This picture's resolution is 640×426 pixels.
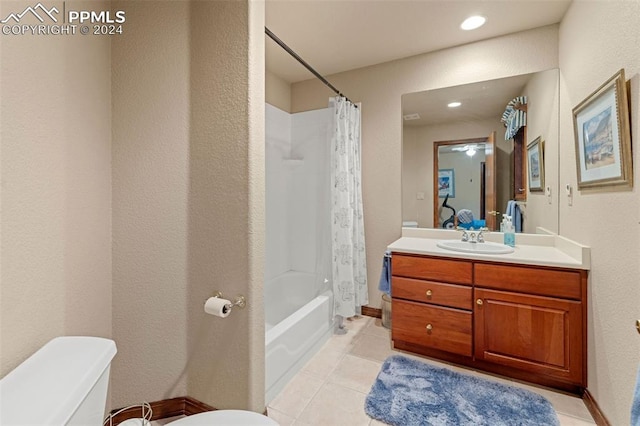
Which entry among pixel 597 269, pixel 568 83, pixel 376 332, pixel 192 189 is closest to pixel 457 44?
pixel 568 83

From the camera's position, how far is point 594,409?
58.6 inches

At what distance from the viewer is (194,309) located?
4.68 feet

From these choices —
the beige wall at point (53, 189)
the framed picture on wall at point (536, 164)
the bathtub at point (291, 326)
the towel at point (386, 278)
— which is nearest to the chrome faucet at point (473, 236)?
the framed picture on wall at point (536, 164)

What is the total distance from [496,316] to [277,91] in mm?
2725

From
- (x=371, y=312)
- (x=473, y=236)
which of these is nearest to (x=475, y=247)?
(x=473, y=236)

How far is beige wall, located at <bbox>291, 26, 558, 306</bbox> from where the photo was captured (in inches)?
90.0

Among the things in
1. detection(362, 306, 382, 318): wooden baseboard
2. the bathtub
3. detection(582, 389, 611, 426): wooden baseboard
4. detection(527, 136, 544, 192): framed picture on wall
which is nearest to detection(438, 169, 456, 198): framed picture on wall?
detection(527, 136, 544, 192): framed picture on wall

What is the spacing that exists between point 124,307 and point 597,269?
2506 millimetres

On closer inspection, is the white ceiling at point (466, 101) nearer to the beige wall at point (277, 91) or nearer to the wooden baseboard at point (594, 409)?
the beige wall at point (277, 91)

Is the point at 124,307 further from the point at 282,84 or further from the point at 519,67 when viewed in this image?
the point at 519,67

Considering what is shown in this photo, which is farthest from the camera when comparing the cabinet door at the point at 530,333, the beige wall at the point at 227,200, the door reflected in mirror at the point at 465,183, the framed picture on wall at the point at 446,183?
the framed picture on wall at the point at 446,183

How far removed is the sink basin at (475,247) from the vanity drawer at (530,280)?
0.67 ft

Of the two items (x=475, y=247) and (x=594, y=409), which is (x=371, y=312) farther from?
(x=594, y=409)

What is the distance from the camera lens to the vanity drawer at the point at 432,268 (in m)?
1.88
